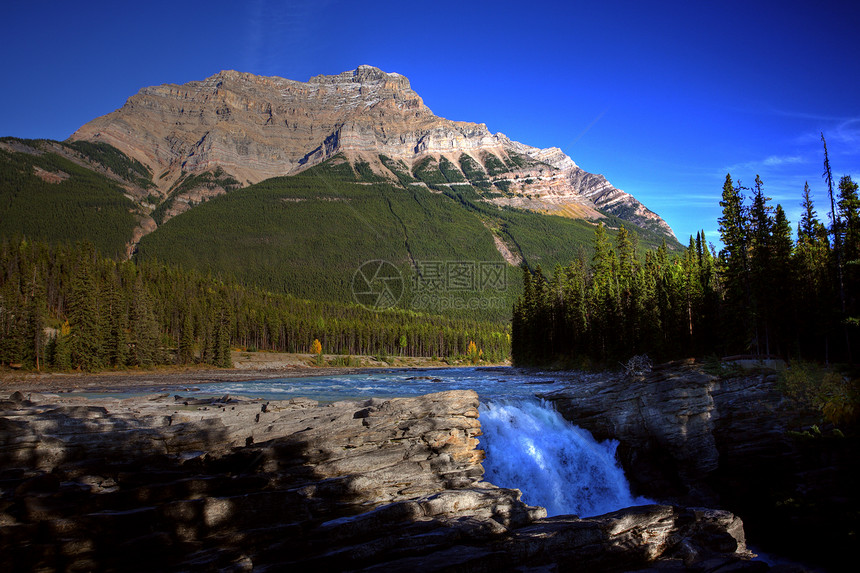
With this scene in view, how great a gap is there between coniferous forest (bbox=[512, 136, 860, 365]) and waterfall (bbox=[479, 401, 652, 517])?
53.9 feet

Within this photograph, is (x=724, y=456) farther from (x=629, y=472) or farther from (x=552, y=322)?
(x=552, y=322)

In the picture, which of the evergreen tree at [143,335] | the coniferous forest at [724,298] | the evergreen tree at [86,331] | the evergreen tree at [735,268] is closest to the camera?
the coniferous forest at [724,298]

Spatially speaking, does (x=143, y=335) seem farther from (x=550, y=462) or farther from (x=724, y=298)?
(x=724, y=298)

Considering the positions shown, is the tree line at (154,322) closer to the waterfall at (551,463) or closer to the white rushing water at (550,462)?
the white rushing water at (550,462)

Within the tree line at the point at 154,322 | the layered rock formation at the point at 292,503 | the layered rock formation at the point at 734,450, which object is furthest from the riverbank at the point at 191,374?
the layered rock formation at the point at 734,450

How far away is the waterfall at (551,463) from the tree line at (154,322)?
66.3 metres

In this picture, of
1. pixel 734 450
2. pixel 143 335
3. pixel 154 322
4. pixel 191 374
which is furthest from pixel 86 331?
pixel 734 450

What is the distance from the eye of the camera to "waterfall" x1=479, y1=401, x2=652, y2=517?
23062 millimetres

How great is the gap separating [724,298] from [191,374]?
7310cm

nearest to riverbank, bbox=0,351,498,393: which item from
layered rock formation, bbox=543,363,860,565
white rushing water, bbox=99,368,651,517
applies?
white rushing water, bbox=99,368,651,517

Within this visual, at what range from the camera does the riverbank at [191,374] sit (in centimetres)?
5034

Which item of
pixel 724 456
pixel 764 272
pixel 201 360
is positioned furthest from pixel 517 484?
pixel 201 360

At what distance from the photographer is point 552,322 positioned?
74312mm

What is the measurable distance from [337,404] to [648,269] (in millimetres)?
53935
